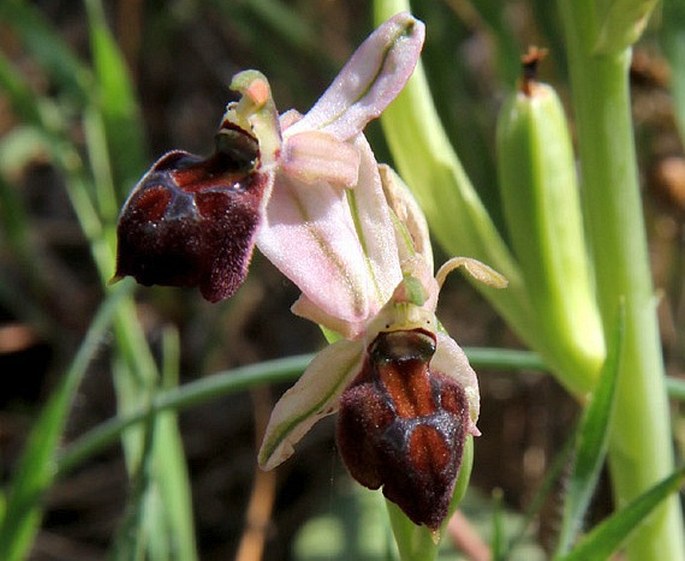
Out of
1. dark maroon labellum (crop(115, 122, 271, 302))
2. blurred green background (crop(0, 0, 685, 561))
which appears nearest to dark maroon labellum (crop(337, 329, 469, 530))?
dark maroon labellum (crop(115, 122, 271, 302))

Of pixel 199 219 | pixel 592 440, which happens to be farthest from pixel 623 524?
pixel 199 219

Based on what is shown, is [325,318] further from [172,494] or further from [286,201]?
[172,494]

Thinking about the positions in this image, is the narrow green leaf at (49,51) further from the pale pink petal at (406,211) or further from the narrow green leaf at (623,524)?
the narrow green leaf at (623,524)

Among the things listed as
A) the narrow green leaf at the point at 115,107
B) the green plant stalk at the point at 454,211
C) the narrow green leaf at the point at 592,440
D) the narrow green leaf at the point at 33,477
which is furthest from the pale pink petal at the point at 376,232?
the narrow green leaf at the point at 115,107

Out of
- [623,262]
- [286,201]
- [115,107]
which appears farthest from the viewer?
[115,107]

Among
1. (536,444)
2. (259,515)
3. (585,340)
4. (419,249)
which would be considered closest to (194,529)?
(259,515)

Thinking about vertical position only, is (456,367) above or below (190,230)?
below

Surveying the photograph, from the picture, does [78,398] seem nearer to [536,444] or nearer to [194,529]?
[194,529]
